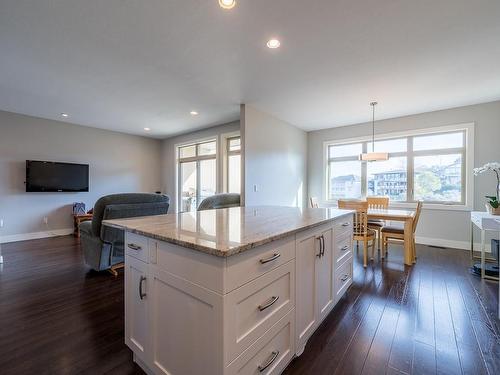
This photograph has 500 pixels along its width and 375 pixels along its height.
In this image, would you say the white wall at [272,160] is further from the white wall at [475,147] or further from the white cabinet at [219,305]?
the white cabinet at [219,305]

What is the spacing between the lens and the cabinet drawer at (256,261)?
0.99m

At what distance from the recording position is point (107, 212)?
2.72 meters

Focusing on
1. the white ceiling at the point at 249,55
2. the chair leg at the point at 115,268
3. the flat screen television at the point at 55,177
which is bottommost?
the chair leg at the point at 115,268

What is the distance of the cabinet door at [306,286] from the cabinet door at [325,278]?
3.0 inches

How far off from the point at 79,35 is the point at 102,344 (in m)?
2.73

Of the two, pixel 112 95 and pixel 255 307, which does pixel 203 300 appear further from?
pixel 112 95

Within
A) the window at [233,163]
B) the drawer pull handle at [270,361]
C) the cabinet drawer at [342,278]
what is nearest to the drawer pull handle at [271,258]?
the drawer pull handle at [270,361]

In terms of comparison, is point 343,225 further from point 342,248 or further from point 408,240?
point 408,240

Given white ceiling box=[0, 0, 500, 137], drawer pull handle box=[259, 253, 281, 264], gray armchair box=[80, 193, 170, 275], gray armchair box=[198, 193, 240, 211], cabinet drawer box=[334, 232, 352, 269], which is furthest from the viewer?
gray armchair box=[198, 193, 240, 211]

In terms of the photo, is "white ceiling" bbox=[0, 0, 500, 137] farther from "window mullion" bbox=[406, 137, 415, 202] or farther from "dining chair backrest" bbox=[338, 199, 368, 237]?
"dining chair backrest" bbox=[338, 199, 368, 237]

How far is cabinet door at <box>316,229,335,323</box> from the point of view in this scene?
1.75m

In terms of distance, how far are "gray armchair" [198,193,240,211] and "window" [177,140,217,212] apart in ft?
5.31

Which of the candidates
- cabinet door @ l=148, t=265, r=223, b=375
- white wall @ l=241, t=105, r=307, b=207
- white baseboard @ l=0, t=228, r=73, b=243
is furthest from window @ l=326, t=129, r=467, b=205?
white baseboard @ l=0, t=228, r=73, b=243

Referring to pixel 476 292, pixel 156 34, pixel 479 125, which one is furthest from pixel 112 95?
pixel 479 125
